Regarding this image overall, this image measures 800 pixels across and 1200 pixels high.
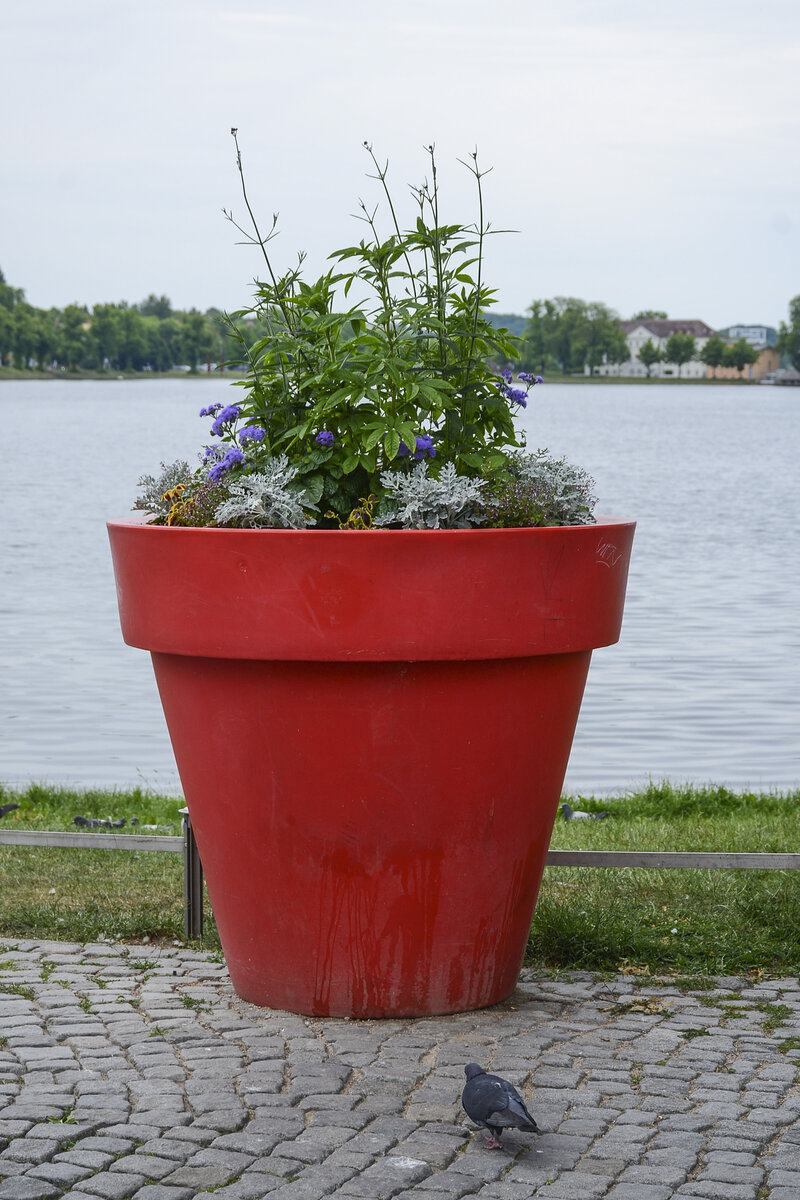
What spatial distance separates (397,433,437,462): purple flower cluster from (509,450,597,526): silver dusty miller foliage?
27cm

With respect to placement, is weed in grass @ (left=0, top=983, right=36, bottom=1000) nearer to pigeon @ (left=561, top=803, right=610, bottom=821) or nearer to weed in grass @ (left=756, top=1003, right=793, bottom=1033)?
weed in grass @ (left=756, top=1003, right=793, bottom=1033)

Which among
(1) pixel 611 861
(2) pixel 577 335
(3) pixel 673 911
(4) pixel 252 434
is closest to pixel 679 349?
(2) pixel 577 335

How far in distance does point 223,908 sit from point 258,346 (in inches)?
64.2

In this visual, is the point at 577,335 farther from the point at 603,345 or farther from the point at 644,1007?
the point at 644,1007

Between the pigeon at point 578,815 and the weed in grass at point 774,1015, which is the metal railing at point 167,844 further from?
the pigeon at point 578,815

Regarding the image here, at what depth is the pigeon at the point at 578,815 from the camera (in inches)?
278

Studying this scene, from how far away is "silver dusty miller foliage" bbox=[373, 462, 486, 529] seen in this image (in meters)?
3.58

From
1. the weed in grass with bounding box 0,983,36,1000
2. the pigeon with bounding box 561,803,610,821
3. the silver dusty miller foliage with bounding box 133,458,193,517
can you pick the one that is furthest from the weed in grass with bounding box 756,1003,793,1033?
the pigeon with bounding box 561,803,610,821

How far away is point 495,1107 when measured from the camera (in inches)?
113

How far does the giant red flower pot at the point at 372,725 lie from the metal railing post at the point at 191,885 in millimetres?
701

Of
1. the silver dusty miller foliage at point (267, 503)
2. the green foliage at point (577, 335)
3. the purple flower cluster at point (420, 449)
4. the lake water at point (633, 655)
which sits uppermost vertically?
the green foliage at point (577, 335)

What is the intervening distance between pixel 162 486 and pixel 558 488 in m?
1.21

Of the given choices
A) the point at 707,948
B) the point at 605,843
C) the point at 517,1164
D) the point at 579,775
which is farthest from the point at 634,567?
the point at 517,1164

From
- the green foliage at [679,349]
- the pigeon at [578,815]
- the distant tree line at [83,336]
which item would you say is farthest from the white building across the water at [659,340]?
the pigeon at [578,815]
